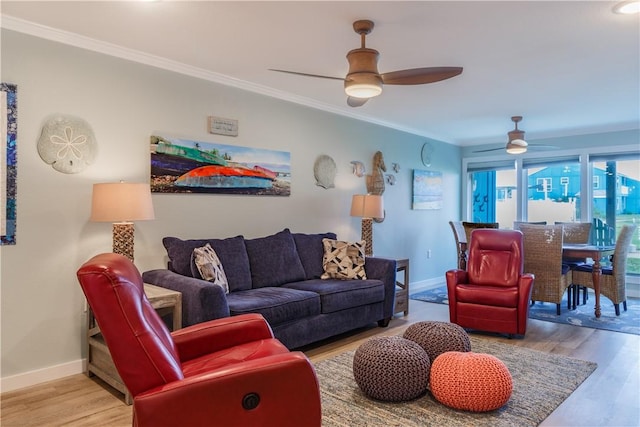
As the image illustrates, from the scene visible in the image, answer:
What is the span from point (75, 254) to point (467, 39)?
3.20 metres

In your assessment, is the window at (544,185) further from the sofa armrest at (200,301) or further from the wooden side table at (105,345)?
the wooden side table at (105,345)

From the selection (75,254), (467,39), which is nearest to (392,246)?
(467,39)

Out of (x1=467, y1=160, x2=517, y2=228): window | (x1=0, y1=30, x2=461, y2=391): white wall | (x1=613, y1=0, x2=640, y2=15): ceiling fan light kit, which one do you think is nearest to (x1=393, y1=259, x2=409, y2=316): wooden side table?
(x1=0, y1=30, x2=461, y2=391): white wall

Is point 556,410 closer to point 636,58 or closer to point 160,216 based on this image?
point 636,58

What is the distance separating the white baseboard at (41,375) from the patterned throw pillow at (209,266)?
1064mm

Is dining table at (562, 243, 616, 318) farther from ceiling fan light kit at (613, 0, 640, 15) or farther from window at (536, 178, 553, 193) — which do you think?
ceiling fan light kit at (613, 0, 640, 15)

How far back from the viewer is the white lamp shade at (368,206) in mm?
4793

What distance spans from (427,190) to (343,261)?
2939mm

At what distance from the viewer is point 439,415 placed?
2.42 metres

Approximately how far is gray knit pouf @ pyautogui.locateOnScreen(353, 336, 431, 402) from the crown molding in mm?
2715

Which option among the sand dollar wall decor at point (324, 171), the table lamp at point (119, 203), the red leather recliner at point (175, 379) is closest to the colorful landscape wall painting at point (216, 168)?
the sand dollar wall decor at point (324, 171)

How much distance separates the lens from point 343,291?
3.77m

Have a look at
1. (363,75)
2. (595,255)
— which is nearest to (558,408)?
(363,75)

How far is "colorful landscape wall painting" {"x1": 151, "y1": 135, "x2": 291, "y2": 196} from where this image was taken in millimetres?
3537
